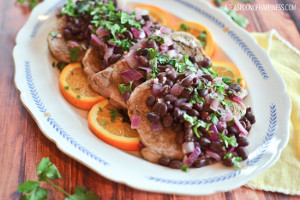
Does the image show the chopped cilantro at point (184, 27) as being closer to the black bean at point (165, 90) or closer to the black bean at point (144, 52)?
the black bean at point (144, 52)

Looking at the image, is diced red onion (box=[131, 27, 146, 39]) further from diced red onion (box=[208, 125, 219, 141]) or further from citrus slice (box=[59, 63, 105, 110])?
diced red onion (box=[208, 125, 219, 141])

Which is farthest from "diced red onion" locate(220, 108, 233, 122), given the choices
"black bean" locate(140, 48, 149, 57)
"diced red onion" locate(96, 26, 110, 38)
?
"diced red onion" locate(96, 26, 110, 38)

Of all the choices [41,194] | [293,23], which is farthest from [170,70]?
[293,23]

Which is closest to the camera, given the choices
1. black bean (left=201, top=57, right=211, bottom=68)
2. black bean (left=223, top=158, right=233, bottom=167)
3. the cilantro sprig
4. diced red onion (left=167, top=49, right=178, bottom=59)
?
the cilantro sprig

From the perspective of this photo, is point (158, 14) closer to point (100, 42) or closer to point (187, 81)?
point (100, 42)

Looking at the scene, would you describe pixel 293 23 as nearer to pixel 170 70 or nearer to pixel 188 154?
pixel 170 70

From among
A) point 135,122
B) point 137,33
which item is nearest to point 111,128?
point 135,122
